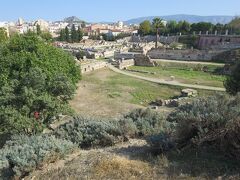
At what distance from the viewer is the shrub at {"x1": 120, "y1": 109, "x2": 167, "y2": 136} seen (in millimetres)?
11141

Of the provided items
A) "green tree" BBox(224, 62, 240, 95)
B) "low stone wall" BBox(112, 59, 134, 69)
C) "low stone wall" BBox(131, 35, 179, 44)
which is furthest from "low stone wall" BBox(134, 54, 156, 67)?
"low stone wall" BBox(131, 35, 179, 44)

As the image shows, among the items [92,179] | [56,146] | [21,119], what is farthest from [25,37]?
[92,179]

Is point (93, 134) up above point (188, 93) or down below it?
above

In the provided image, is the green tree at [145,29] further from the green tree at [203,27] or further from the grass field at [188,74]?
the grass field at [188,74]

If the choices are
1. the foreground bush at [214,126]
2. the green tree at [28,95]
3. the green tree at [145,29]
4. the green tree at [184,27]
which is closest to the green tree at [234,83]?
the green tree at [28,95]

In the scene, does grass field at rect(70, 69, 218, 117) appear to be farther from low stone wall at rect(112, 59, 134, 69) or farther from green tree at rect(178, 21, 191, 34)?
green tree at rect(178, 21, 191, 34)

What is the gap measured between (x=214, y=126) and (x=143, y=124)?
405 cm

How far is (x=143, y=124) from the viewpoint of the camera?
38.8 feet

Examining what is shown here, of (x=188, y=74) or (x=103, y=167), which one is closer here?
(x=103, y=167)

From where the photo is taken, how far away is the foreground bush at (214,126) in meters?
7.62

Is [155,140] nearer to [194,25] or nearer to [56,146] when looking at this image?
[56,146]

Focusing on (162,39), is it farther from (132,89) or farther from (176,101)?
(176,101)

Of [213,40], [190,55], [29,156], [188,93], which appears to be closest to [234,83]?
A: [188,93]

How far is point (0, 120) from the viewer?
1425 cm
